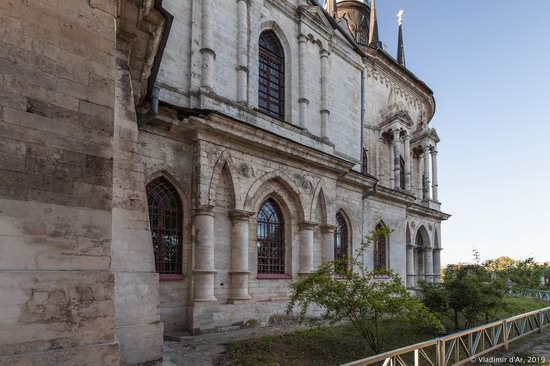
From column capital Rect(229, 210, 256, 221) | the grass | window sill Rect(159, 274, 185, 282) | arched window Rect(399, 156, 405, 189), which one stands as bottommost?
the grass

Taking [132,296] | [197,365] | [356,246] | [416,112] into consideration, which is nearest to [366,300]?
[197,365]

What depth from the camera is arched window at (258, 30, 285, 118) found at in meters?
14.0

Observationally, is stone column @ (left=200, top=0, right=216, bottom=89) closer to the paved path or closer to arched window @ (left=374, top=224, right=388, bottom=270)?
the paved path

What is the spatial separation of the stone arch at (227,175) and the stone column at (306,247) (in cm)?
311

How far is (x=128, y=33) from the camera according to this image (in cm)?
718

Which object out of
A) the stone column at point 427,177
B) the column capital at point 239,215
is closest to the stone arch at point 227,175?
the column capital at point 239,215

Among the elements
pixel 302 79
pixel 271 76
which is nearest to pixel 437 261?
pixel 302 79

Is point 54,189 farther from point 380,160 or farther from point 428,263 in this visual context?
point 428,263

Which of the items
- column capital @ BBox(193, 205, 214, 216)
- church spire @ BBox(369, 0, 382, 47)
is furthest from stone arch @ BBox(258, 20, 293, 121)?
church spire @ BBox(369, 0, 382, 47)

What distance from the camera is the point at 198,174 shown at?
1071 cm

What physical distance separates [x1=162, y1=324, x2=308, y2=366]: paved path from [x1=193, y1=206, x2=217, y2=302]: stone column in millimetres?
1057

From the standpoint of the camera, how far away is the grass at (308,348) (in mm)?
7836

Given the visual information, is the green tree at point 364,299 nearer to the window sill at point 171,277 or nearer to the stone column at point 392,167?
the window sill at point 171,277

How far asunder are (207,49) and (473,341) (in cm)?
1062
